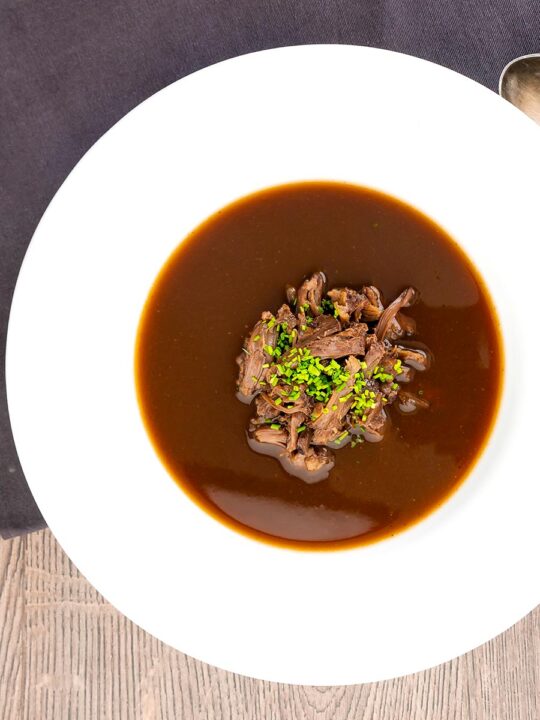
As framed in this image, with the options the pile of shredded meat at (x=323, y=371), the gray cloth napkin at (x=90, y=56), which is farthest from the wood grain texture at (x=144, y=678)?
the pile of shredded meat at (x=323, y=371)

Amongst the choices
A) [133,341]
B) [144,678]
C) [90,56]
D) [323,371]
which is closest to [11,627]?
[144,678]

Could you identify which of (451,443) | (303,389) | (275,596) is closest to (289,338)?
(303,389)

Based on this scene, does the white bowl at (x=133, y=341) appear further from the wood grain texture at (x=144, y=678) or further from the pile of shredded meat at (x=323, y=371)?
the wood grain texture at (x=144, y=678)

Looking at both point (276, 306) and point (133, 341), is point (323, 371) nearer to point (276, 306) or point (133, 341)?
point (276, 306)

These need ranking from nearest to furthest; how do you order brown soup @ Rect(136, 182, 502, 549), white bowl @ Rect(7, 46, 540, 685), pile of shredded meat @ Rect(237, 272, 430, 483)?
white bowl @ Rect(7, 46, 540, 685), pile of shredded meat @ Rect(237, 272, 430, 483), brown soup @ Rect(136, 182, 502, 549)

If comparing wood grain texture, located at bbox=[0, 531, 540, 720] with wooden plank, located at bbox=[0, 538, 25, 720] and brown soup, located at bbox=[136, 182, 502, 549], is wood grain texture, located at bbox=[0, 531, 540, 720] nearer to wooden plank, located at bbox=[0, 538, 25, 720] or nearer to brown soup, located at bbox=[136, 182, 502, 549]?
wooden plank, located at bbox=[0, 538, 25, 720]

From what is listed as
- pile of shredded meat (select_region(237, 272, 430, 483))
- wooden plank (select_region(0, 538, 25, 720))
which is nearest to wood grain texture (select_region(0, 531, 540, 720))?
wooden plank (select_region(0, 538, 25, 720))
